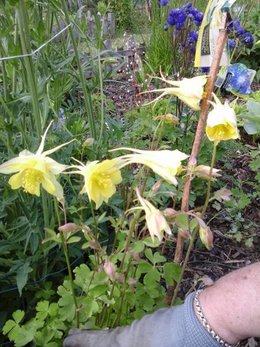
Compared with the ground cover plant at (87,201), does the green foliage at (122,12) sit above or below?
below

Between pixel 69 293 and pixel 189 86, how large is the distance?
58 cm

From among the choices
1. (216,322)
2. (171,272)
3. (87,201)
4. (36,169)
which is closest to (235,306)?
A: (216,322)

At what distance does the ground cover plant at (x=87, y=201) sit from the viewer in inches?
36.3

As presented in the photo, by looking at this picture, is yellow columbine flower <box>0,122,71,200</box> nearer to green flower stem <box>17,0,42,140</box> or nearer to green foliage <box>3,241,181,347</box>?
green foliage <box>3,241,181,347</box>

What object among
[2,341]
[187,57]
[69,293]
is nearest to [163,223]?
[69,293]

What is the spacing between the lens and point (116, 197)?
1674 mm

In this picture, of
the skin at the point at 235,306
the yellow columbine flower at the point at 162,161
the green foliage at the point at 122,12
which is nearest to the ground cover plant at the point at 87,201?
the yellow columbine flower at the point at 162,161

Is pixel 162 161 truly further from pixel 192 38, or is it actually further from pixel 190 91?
pixel 192 38

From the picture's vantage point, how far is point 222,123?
89 cm

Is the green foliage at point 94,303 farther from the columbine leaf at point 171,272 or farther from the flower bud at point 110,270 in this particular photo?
the flower bud at point 110,270

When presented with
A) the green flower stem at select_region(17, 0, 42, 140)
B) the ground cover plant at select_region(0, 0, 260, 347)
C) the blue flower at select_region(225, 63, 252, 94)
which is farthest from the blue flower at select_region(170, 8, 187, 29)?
the green flower stem at select_region(17, 0, 42, 140)

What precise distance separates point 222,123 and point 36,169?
33cm

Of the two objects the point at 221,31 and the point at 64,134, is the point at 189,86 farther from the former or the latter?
the point at 64,134

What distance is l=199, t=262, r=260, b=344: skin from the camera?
3.22 feet
